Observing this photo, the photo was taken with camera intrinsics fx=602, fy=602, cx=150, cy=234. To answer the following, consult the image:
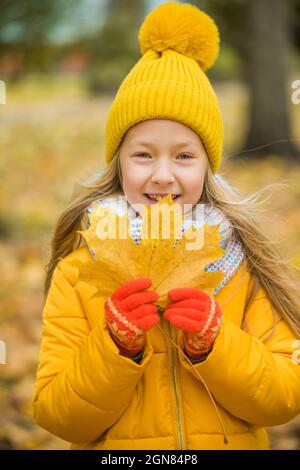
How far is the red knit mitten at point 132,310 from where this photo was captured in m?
1.65

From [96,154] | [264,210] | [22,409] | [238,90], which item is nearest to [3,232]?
[22,409]

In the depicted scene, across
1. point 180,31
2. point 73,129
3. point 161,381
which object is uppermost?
point 73,129

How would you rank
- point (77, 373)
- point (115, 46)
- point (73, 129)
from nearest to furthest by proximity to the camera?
point (77, 373), point (73, 129), point (115, 46)

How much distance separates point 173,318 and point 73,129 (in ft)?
32.5

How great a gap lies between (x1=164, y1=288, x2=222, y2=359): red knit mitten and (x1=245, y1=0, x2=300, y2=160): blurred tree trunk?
663 centimetres

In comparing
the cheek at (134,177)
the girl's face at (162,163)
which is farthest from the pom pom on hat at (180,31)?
the cheek at (134,177)

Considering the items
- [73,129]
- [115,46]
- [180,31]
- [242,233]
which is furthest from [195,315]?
[115,46]

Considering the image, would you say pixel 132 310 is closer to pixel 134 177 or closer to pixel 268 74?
pixel 134 177

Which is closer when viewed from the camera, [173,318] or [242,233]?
[173,318]

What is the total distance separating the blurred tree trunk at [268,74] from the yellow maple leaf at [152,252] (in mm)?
6607

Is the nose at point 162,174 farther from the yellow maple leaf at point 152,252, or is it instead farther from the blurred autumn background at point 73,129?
the blurred autumn background at point 73,129

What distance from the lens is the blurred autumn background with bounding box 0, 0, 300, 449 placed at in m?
3.69

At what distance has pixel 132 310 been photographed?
1662 millimetres

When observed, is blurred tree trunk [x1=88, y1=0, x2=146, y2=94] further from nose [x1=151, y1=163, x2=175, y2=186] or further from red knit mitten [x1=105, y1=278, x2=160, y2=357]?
red knit mitten [x1=105, y1=278, x2=160, y2=357]
